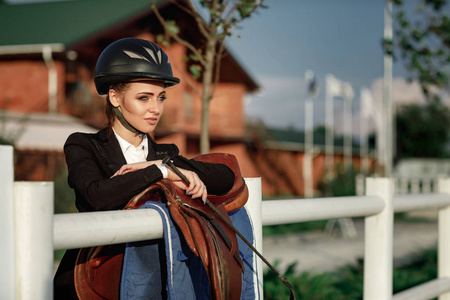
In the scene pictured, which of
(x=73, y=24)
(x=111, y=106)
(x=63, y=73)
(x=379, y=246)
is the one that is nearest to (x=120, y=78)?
(x=111, y=106)

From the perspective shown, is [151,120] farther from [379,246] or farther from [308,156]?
[308,156]

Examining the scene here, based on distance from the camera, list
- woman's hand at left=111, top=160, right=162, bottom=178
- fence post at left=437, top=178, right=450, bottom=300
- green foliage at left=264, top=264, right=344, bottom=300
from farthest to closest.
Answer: green foliage at left=264, top=264, right=344, bottom=300
fence post at left=437, top=178, right=450, bottom=300
woman's hand at left=111, top=160, right=162, bottom=178

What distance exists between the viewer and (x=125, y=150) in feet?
6.82

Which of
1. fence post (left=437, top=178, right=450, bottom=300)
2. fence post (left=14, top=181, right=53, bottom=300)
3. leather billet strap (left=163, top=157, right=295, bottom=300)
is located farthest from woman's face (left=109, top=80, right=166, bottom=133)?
fence post (left=437, top=178, right=450, bottom=300)

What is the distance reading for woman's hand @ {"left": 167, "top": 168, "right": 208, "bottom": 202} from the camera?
1687 millimetres

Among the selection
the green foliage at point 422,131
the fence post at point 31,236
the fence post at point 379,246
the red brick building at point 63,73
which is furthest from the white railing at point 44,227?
the green foliage at point 422,131

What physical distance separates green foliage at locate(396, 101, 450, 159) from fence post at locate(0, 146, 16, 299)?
174 feet

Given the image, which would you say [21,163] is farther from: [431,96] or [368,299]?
[368,299]

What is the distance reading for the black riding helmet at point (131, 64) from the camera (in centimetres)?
196

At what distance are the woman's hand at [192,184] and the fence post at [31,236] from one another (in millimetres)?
486

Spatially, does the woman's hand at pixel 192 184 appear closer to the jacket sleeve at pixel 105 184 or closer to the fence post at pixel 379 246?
the jacket sleeve at pixel 105 184

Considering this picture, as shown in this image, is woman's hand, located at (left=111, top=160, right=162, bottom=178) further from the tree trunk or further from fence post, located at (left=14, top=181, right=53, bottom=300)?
the tree trunk

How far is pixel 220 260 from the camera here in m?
1.49

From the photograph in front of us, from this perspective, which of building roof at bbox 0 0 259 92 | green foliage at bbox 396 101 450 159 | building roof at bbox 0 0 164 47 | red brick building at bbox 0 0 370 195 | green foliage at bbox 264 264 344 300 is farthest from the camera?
green foliage at bbox 396 101 450 159
